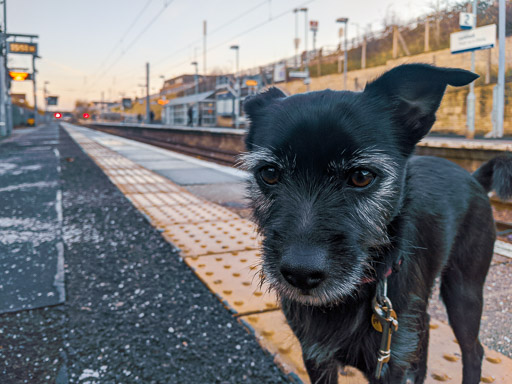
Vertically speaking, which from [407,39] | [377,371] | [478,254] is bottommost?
[377,371]

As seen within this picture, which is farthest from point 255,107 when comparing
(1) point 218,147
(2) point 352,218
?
(1) point 218,147

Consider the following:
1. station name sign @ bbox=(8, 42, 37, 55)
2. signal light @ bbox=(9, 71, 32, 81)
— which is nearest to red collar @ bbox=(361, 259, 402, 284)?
signal light @ bbox=(9, 71, 32, 81)

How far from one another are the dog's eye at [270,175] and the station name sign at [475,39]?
14.6 m

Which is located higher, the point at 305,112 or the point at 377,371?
the point at 305,112

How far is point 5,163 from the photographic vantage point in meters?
12.1

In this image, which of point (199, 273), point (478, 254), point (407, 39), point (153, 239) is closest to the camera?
point (478, 254)

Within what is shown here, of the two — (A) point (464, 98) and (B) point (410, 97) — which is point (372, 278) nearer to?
(B) point (410, 97)

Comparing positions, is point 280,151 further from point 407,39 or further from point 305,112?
point 407,39

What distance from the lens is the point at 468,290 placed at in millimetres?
2109

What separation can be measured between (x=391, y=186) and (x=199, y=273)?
2.21m

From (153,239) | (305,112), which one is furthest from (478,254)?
(153,239)

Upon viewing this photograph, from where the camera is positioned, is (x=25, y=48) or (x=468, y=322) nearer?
(x=468, y=322)

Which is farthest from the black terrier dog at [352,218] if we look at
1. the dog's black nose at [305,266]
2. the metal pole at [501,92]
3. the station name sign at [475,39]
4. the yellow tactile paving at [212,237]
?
the station name sign at [475,39]

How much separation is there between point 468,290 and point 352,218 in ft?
3.38
